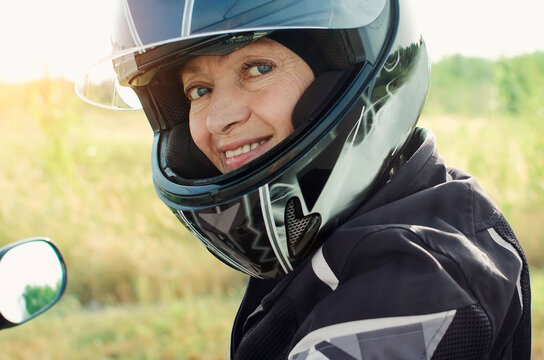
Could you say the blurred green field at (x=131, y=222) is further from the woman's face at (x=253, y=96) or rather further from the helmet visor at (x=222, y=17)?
the helmet visor at (x=222, y=17)

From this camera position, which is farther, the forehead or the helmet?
the forehead

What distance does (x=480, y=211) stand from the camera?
1.17 metres

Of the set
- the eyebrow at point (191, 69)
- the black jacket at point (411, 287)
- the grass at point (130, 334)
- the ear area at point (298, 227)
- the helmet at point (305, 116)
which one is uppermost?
the eyebrow at point (191, 69)

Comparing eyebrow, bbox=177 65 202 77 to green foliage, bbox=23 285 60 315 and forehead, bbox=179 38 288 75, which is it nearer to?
forehead, bbox=179 38 288 75

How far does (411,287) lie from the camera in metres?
0.98

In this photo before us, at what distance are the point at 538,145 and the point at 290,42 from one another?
4.96 metres

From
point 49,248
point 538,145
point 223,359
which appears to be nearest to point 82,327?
point 223,359

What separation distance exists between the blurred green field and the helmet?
216cm

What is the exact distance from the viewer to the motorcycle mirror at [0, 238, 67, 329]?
4.11ft

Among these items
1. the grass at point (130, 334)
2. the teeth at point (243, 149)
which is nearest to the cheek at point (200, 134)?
the teeth at point (243, 149)

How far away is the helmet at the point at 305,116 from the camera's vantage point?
50.7 inches

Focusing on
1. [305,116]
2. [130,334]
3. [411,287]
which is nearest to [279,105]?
[305,116]

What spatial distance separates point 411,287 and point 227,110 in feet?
2.14

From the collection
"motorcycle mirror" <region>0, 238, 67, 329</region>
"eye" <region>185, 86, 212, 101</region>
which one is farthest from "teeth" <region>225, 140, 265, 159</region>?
"motorcycle mirror" <region>0, 238, 67, 329</region>
